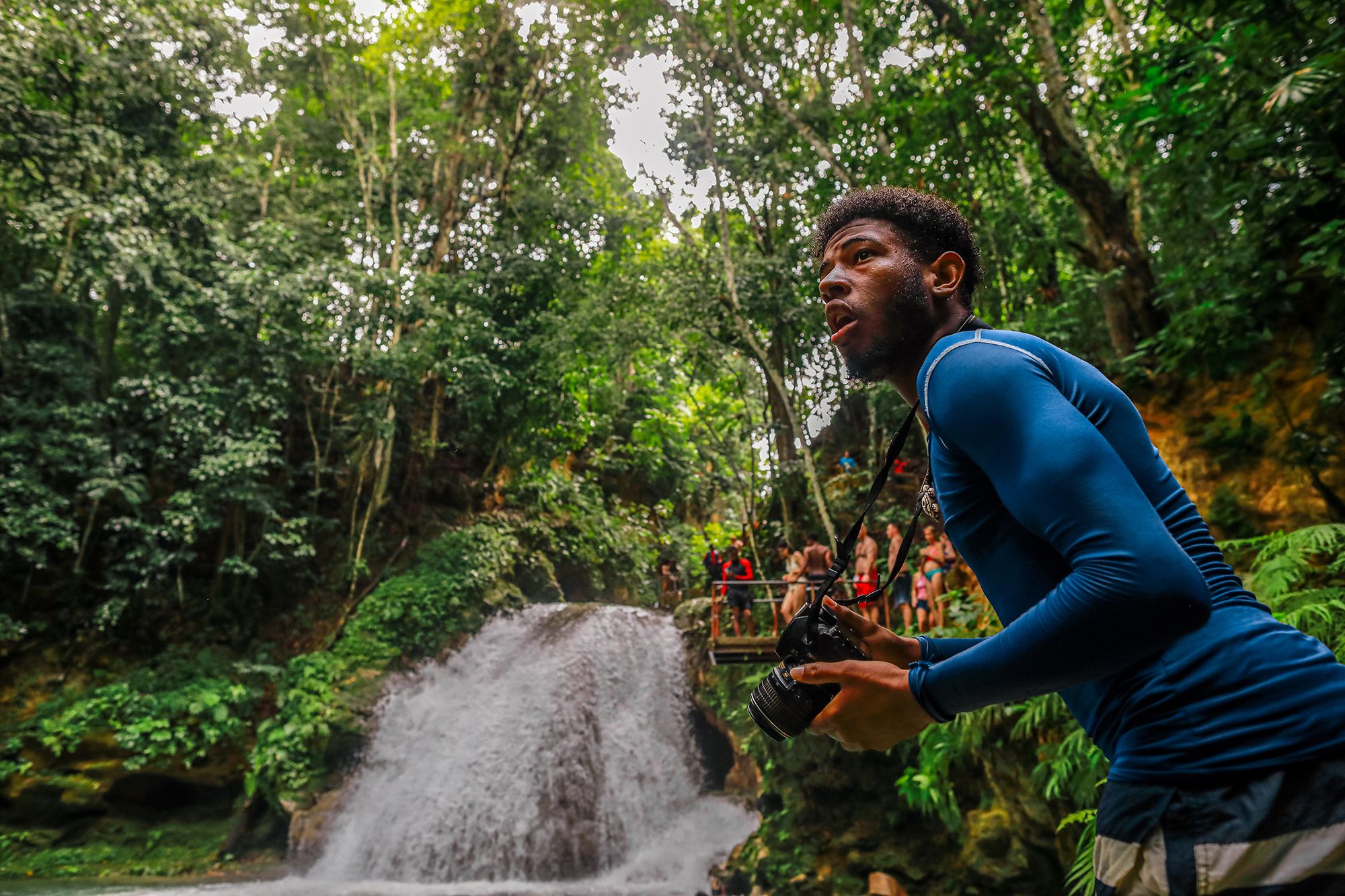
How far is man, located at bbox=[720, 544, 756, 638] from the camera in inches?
418

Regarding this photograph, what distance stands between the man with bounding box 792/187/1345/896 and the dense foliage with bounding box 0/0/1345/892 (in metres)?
3.40

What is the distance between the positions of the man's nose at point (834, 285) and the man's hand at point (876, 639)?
1.80ft

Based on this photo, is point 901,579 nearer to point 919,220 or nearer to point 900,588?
point 900,588

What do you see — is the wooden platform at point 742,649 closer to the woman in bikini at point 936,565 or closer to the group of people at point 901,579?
the group of people at point 901,579

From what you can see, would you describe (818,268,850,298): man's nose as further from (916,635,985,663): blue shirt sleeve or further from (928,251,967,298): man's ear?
(916,635,985,663): blue shirt sleeve

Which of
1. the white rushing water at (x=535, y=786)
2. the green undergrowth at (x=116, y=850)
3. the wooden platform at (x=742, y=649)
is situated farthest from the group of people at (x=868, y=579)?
the green undergrowth at (x=116, y=850)

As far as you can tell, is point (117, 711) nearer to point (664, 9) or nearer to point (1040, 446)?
point (1040, 446)

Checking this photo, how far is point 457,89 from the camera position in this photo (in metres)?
17.8

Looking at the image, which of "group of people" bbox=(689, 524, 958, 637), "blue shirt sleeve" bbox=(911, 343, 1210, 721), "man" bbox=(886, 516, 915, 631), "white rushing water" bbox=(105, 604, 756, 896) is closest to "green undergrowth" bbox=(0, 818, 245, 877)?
"white rushing water" bbox=(105, 604, 756, 896)

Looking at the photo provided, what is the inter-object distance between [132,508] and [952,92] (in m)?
14.0

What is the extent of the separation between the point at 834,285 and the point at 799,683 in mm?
689

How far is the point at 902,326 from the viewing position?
48.1 inches

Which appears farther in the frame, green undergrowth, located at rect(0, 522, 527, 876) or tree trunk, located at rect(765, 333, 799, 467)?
tree trunk, located at rect(765, 333, 799, 467)

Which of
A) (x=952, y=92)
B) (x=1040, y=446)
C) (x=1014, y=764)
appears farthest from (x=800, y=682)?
(x=952, y=92)
